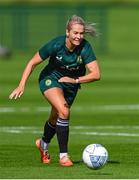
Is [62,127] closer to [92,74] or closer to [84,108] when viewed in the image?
[92,74]

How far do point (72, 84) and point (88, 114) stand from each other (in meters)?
10.4

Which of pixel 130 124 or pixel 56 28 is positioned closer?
pixel 130 124

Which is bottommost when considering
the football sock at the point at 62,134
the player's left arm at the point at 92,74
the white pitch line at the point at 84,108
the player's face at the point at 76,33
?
the white pitch line at the point at 84,108

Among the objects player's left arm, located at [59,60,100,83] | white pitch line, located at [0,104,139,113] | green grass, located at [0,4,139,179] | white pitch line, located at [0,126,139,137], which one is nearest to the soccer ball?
green grass, located at [0,4,139,179]

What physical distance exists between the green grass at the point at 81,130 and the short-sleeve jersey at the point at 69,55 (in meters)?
1.45

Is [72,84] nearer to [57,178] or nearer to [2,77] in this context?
[57,178]

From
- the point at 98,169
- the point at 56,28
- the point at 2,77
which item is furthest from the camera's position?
the point at 56,28

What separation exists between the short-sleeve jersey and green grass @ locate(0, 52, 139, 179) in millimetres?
1454

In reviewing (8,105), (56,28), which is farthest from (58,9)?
(8,105)

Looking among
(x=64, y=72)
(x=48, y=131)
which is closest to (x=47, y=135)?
(x=48, y=131)

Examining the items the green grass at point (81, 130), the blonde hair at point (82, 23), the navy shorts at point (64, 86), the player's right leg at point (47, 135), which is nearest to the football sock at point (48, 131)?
the player's right leg at point (47, 135)

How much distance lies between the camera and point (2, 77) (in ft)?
140

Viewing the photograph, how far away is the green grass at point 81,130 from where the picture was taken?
14609 millimetres

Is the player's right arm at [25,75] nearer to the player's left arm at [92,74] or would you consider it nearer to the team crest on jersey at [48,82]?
the team crest on jersey at [48,82]
